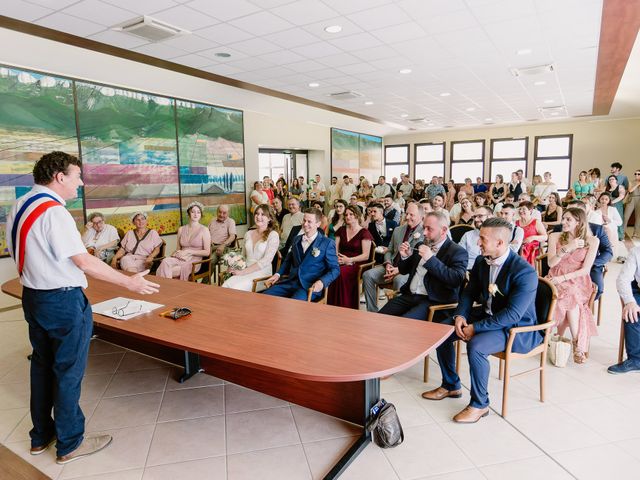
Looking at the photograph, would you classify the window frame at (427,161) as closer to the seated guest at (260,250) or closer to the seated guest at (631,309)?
the seated guest at (260,250)

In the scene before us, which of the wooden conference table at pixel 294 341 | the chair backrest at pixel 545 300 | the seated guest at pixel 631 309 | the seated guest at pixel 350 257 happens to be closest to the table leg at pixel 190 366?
the wooden conference table at pixel 294 341

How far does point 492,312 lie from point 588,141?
14.0m

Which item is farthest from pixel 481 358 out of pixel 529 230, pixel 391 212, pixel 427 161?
pixel 427 161

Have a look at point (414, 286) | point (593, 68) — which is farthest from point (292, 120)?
point (414, 286)

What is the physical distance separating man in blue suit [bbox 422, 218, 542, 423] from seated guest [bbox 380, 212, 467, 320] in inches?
9.1

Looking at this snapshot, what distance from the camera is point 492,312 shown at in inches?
113

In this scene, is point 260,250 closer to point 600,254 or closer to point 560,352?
point 560,352

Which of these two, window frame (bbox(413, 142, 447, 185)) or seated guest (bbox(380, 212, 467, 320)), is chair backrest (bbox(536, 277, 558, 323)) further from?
window frame (bbox(413, 142, 447, 185))

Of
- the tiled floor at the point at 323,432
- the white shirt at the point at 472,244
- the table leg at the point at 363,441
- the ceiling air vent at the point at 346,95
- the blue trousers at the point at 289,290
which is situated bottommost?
the tiled floor at the point at 323,432

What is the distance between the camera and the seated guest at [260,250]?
4371 millimetres

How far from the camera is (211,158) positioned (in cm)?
882

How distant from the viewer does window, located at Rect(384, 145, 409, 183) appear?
16938 millimetres

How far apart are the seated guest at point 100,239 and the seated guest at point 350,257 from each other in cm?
307

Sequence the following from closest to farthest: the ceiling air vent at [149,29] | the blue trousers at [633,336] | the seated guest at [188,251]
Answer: the blue trousers at [633,336]
the ceiling air vent at [149,29]
the seated guest at [188,251]
